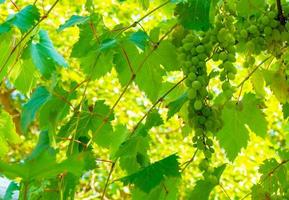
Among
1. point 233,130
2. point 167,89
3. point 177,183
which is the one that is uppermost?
point 167,89

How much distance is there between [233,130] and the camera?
1.09 m

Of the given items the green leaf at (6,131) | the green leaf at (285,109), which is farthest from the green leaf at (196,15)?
the green leaf at (6,131)

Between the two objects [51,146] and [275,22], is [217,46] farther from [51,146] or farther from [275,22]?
[51,146]

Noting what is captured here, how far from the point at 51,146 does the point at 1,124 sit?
1.16 feet

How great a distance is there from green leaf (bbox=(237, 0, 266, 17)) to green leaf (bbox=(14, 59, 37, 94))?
370mm

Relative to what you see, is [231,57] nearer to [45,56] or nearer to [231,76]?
[231,76]

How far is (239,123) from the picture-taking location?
1.09 m

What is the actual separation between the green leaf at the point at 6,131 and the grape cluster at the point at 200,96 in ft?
1.35

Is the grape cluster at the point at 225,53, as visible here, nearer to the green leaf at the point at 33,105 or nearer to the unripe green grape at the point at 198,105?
the unripe green grape at the point at 198,105

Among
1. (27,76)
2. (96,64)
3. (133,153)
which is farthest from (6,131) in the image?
(133,153)

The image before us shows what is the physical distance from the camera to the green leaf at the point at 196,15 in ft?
2.89

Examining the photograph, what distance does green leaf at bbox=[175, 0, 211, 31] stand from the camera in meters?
0.88

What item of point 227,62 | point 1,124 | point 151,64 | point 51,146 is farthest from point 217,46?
point 1,124

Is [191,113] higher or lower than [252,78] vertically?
lower
